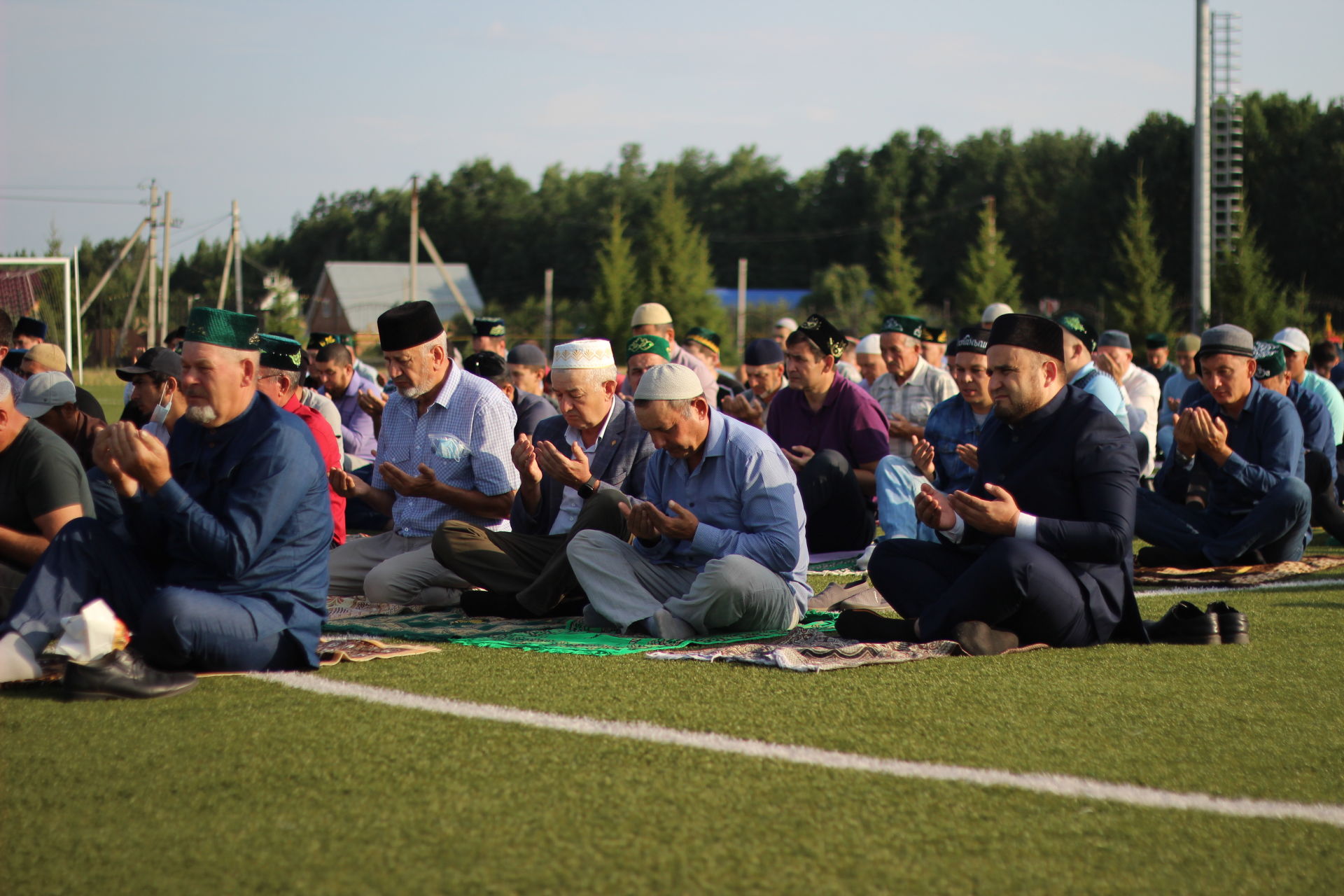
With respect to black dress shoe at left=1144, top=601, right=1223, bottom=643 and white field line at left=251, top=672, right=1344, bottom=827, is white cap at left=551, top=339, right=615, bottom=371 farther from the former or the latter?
black dress shoe at left=1144, top=601, right=1223, bottom=643

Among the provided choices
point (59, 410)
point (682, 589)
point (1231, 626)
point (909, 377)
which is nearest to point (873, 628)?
point (682, 589)

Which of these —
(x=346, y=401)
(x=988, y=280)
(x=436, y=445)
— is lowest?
(x=436, y=445)

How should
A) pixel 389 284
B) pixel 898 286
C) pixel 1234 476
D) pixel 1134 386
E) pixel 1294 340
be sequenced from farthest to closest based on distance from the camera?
pixel 389 284 → pixel 898 286 → pixel 1134 386 → pixel 1294 340 → pixel 1234 476

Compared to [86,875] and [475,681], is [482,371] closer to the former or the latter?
[475,681]

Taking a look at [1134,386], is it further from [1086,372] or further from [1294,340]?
[1086,372]

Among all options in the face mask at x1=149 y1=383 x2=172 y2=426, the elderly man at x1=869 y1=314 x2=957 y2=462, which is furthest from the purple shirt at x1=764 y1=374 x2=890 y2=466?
the face mask at x1=149 y1=383 x2=172 y2=426

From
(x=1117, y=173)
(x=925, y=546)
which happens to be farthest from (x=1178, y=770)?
(x=1117, y=173)

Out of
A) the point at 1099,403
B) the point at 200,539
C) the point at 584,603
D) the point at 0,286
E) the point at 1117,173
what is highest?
the point at 1117,173

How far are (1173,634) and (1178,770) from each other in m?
1.97

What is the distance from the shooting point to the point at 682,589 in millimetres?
5910

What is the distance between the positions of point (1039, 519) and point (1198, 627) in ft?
3.19

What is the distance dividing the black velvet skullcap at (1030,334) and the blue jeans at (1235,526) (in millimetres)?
2961

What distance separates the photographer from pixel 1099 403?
5.21 meters

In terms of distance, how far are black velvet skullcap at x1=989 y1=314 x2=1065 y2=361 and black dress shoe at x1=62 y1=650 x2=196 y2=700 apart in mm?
3309
